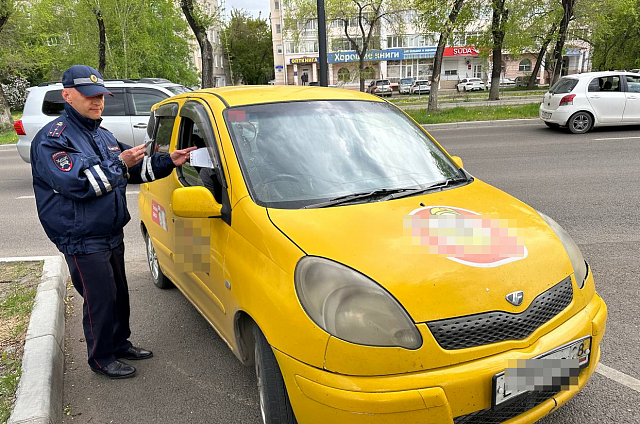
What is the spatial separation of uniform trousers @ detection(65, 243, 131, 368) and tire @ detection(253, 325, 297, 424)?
1.27m

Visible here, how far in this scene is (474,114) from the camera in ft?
55.7

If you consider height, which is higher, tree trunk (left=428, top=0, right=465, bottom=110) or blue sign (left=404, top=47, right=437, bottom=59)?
blue sign (left=404, top=47, right=437, bottom=59)

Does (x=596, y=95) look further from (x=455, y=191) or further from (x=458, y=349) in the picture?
(x=458, y=349)

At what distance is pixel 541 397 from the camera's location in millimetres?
2062

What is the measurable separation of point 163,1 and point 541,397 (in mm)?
31379

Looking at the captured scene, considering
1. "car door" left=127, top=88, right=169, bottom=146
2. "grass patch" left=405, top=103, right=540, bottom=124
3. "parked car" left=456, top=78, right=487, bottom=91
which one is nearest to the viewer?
"car door" left=127, top=88, right=169, bottom=146

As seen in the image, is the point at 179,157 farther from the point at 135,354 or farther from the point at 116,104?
the point at 116,104

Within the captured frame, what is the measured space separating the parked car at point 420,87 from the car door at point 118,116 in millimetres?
38879

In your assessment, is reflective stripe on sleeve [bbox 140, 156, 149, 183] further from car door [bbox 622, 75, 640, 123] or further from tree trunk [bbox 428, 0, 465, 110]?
tree trunk [bbox 428, 0, 465, 110]

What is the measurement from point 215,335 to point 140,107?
7.89 metres

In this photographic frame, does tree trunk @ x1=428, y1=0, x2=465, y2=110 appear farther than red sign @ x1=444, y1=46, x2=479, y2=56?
No

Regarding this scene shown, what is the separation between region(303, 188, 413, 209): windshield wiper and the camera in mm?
2467

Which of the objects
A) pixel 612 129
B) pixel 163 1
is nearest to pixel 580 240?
pixel 612 129

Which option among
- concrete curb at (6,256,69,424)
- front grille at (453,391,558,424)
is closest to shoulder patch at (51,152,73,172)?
concrete curb at (6,256,69,424)
